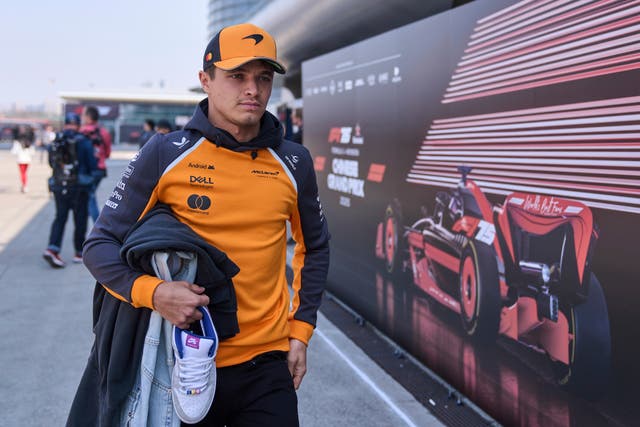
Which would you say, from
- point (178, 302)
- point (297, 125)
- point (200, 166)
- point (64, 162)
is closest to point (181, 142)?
point (200, 166)

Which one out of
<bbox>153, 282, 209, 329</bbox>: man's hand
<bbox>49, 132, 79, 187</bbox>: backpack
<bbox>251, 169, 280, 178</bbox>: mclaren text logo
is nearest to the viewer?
<bbox>153, 282, 209, 329</bbox>: man's hand

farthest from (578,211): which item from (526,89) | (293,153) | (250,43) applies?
(250,43)

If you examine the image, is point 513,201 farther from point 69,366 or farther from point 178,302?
point 69,366

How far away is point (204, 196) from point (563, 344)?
1.97 metres

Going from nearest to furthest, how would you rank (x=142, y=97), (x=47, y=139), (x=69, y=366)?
(x=69, y=366)
(x=47, y=139)
(x=142, y=97)

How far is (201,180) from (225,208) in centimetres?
10

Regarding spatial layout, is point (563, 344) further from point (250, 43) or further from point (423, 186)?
point (250, 43)

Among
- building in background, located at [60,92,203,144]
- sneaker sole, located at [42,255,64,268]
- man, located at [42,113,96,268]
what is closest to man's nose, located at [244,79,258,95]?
man, located at [42,113,96,268]

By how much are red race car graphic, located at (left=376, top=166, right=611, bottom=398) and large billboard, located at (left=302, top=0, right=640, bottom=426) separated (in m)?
0.01

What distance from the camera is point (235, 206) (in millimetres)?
1823

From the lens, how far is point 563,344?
2.97 m

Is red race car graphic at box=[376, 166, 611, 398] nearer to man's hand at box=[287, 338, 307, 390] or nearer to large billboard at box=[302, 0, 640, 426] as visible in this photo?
large billboard at box=[302, 0, 640, 426]

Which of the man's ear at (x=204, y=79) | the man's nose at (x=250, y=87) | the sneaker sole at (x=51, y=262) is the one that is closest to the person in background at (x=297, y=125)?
the sneaker sole at (x=51, y=262)

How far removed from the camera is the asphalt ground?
12.3 ft
